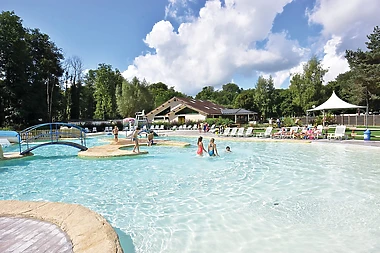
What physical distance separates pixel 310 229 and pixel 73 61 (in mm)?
47904

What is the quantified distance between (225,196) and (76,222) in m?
3.72

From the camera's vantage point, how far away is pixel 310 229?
→ 4.62 m

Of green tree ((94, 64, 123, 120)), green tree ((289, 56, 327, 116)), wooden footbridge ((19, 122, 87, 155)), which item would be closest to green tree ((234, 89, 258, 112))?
green tree ((289, 56, 327, 116))

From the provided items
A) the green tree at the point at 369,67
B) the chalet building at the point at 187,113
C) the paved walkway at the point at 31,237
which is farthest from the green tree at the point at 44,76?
the green tree at the point at 369,67

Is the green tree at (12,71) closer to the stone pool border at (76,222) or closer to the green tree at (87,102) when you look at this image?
the green tree at (87,102)

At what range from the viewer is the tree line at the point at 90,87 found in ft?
95.8

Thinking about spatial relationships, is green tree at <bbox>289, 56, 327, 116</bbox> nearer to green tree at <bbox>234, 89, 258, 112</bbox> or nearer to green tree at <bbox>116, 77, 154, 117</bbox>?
green tree at <bbox>234, 89, 258, 112</bbox>

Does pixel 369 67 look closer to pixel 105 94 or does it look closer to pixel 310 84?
pixel 310 84

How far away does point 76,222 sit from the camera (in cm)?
393

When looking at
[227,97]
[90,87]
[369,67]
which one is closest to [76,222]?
[369,67]

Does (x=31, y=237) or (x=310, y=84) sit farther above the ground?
(x=310, y=84)

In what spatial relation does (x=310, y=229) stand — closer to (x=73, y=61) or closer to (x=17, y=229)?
(x=17, y=229)

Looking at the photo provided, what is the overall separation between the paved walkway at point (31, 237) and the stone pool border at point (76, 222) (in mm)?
97

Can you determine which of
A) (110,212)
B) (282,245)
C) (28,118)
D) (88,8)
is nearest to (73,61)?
(28,118)
